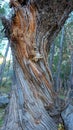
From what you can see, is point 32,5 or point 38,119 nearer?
point 38,119

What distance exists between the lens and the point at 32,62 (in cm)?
661

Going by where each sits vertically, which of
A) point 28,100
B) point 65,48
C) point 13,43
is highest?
point 13,43

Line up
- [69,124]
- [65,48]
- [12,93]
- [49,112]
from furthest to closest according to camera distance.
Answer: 1. [65,48]
2. [12,93]
3. [49,112]
4. [69,124]

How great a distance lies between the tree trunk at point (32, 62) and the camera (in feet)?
20.5

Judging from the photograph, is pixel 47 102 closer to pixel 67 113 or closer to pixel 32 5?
pixel 67 113

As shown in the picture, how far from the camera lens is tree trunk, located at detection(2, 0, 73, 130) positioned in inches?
246

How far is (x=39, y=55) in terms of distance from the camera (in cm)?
661

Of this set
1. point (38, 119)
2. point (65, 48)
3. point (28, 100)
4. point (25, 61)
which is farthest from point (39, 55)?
point (65, 48)

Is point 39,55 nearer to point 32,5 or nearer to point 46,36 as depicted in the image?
point 46,36

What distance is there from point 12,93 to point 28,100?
22.7 inches

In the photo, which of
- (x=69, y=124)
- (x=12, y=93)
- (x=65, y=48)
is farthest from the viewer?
(x=65, y=48)

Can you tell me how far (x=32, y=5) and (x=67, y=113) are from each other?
112 inches

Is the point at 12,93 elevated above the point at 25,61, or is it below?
below

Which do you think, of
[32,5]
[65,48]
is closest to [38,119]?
[32,5]
